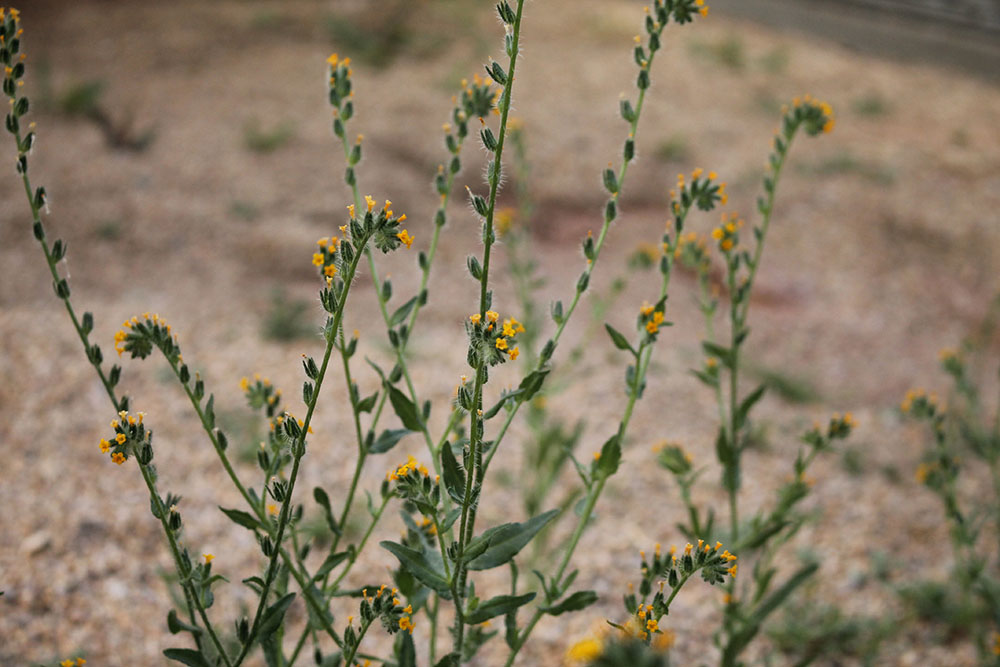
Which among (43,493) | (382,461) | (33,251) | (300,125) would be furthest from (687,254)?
(300,125)

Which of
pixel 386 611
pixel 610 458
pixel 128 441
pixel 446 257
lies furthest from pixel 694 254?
pixel 446 257

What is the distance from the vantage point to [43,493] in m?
2.46

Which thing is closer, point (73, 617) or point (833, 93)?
point (73, 617)

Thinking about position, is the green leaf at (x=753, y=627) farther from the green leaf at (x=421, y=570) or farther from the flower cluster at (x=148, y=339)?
the flower cluster at (x=148, y=339)

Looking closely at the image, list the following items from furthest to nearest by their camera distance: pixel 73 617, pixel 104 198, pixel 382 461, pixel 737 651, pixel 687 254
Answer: pixel 104 198
pixel 382 461
pixel 73 617
pixel 687 254
pixel 737 651

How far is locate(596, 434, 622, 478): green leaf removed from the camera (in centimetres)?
143

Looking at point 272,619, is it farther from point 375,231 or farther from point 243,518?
point 375,231

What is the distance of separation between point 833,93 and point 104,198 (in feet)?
17.0

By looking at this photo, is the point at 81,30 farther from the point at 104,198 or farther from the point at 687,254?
the point at 687,254

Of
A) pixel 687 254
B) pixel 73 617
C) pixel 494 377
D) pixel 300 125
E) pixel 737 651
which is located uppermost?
pixel 300 125

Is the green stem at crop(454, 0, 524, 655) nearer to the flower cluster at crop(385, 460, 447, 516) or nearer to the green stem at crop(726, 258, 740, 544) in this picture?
the flower cluster at crop(385, 460, 447, 516)

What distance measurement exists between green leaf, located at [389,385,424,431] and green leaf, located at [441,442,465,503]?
0.49 ft

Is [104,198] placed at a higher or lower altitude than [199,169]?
lower

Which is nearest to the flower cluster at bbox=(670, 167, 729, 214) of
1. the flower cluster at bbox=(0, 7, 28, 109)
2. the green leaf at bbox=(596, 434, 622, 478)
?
the green leaf at bbox=(596, 434, 622, 478)
